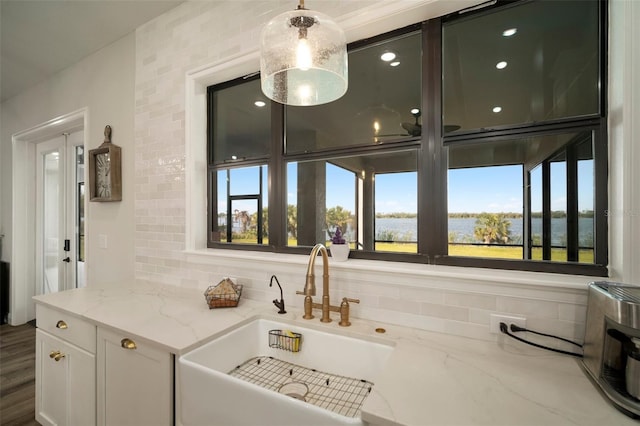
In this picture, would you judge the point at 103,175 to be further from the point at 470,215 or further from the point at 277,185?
the point at 470,215

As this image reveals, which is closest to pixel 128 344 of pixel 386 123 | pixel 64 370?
pixel 64 370

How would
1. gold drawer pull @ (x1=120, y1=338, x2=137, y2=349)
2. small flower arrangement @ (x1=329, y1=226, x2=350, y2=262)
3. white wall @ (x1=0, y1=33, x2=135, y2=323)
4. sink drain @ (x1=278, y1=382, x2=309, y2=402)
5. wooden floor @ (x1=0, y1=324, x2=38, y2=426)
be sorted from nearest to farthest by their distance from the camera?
sink drain @ (x1=278, y1=382, x2=309, y2=402) < gold drawer pull @ (x1=120, y1=338, x2=137, y2=349) < small flower arrangement @ (x1=329, y1=226, x2=350, y2=262) < wooden floor @ (x1=0, y1=324, x2=38, y2=426) < white wall @ (x1=0, y1=33, x2=135, y2=323)

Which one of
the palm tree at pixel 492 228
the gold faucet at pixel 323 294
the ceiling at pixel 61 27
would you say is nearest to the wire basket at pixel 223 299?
the gold faucet at pixel 323 294

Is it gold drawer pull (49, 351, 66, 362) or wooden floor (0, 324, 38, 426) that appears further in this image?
wooden floor (0, 324, 38, 426)

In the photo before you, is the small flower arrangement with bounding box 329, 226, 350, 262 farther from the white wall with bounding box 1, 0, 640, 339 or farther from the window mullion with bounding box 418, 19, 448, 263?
the window mullion with bounding box 418, 19, 448, 263

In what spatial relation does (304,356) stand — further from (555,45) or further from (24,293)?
(24,293)

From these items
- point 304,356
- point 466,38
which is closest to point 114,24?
point 466,38

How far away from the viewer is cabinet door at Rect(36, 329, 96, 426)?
58.2 inches

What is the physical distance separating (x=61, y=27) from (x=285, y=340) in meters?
3.02

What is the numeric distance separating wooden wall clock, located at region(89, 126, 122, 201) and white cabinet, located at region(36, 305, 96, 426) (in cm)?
101

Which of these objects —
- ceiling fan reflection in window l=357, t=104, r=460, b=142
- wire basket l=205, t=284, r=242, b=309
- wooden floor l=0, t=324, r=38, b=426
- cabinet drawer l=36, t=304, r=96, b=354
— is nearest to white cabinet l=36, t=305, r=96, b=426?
cabinet drawer l=36, t=304, r=96, b=354

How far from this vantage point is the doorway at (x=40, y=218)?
3.34 m

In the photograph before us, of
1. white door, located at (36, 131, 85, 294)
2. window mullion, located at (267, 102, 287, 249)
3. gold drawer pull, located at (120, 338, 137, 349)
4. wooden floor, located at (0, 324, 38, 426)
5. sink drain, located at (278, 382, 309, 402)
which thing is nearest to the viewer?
sink drain, located at (278, 382, 309, 402)

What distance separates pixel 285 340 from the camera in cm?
138
